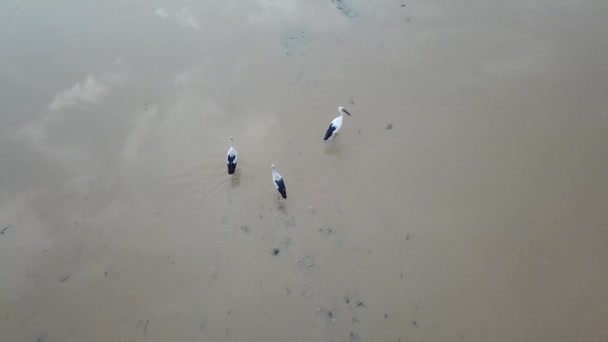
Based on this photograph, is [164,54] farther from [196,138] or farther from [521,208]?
[521,208]

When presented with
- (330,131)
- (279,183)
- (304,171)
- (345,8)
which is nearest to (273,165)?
(279,183)

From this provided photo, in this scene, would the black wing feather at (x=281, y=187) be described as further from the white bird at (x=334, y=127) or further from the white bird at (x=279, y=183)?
the white bird at (x=334, y=127)

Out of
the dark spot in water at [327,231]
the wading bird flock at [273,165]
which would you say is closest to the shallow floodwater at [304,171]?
the dark spot in water at [327,231]

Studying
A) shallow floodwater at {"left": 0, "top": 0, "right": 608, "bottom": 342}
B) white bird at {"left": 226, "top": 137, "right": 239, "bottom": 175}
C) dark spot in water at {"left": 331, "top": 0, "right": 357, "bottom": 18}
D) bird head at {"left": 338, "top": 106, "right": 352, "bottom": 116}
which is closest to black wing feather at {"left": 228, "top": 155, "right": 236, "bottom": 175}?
white bird at {"left": 226, "top": 137, "right": 239, "bottom": 175}

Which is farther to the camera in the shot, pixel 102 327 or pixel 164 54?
pixel 164 54

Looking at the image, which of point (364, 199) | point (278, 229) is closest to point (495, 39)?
point (364, 199)

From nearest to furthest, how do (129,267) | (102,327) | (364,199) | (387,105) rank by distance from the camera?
(102,327)
(129,267)
(364,199)
(387,105)
